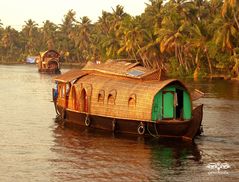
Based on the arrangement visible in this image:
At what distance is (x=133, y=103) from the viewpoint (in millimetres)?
21828

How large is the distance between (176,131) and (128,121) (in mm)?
2305

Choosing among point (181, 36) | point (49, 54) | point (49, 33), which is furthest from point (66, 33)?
point (181, 36)

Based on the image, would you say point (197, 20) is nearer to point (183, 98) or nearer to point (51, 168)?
point (183, 98)

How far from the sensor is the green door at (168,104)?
21.7 meters

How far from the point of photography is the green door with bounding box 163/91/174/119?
21.7 metres

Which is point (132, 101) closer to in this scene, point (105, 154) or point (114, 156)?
point (105, 154)

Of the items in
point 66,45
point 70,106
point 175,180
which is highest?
point 66,45

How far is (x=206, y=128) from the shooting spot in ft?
83.4

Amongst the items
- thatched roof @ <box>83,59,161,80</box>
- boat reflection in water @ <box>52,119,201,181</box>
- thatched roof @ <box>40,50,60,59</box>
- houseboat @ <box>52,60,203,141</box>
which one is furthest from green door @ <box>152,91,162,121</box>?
thatched roof @ <box>40,50,60,59</box>

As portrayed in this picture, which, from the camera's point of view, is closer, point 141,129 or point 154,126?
point 154,126

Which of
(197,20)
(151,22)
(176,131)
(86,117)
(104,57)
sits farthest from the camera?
(104,57)

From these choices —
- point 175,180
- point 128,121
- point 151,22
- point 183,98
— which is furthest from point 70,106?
point 151,22

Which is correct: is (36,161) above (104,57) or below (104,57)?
below

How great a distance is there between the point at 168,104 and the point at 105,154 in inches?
160
